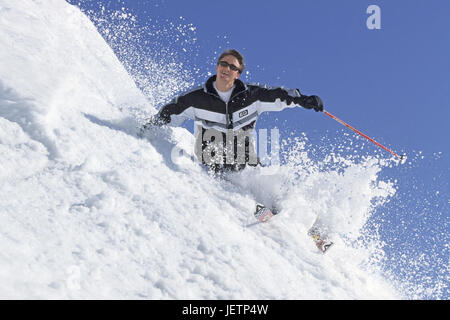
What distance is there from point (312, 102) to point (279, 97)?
17.7 inches

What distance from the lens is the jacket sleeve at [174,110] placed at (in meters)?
5.48

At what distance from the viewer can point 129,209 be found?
3.43m

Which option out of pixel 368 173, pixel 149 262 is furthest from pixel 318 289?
pixel 368 173

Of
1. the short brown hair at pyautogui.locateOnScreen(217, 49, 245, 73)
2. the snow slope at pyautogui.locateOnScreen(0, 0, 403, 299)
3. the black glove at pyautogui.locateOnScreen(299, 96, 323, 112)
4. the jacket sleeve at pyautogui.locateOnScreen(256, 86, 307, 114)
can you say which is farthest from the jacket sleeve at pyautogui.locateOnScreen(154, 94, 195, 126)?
the black glove at pyautogui.locateOnScreen(299, 96, 323, 112)

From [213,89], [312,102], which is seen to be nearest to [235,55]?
[213,89]

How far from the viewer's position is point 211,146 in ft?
18.6

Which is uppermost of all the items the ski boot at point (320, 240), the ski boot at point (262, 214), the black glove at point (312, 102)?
the black glove at point (312, 102)

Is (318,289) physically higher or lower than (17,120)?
lower

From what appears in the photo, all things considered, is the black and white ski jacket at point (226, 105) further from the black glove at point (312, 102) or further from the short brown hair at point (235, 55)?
the short brown hair at point (235, 55)

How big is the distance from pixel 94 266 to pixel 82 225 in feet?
1.51

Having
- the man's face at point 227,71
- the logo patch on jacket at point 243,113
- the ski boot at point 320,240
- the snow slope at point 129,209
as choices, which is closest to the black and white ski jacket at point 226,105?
the logo patch on jacket at point 243,113
